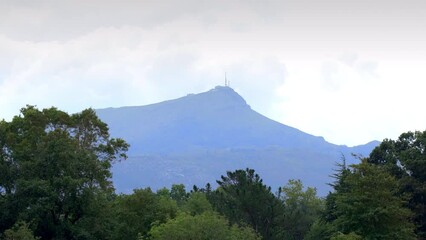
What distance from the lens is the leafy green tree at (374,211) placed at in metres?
41.7

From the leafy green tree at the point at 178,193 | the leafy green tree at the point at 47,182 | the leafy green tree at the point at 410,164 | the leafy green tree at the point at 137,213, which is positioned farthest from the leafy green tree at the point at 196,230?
the leafy green tree at the point at 178,193

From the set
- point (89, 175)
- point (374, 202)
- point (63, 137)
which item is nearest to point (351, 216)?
point (374, 202)

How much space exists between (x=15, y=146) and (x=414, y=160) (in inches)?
1354

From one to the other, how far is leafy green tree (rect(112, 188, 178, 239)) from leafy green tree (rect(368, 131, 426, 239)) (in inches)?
811

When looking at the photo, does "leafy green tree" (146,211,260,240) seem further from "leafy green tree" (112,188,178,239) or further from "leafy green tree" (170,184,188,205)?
"leafy green tree" (170,184,188,205)

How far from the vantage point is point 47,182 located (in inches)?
1593

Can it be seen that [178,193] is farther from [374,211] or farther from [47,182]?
[374,211]

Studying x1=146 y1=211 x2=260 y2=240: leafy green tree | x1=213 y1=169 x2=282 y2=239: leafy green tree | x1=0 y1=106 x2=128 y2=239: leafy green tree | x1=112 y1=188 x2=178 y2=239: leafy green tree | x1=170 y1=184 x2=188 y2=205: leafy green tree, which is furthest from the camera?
x1=170 y1=184 x2=188 y2=205: leafy green tree

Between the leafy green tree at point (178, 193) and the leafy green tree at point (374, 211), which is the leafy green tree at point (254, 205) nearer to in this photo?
the leafy green tree at point (374, 211)

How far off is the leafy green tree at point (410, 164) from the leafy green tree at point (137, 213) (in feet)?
67.6

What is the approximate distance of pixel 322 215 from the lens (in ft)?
188

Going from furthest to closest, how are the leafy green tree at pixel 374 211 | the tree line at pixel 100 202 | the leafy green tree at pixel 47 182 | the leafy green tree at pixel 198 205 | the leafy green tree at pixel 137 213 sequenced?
the leafy green tree at pixel 198 205
the leafy green tree at pixel 137 213
the leafy green tree at pixel 374 211
the leafy green tree at pixel 47 182
the tree line at pixel 100 202

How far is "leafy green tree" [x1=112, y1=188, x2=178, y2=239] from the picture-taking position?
4222 cm

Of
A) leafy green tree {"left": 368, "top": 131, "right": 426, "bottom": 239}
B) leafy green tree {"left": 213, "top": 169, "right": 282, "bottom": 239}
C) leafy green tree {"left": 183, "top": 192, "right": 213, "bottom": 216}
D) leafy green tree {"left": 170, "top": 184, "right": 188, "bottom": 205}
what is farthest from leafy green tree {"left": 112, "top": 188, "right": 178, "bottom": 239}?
leafy green tree {"left": 170, "top": 184, "right": 188, "bottom": 205}
